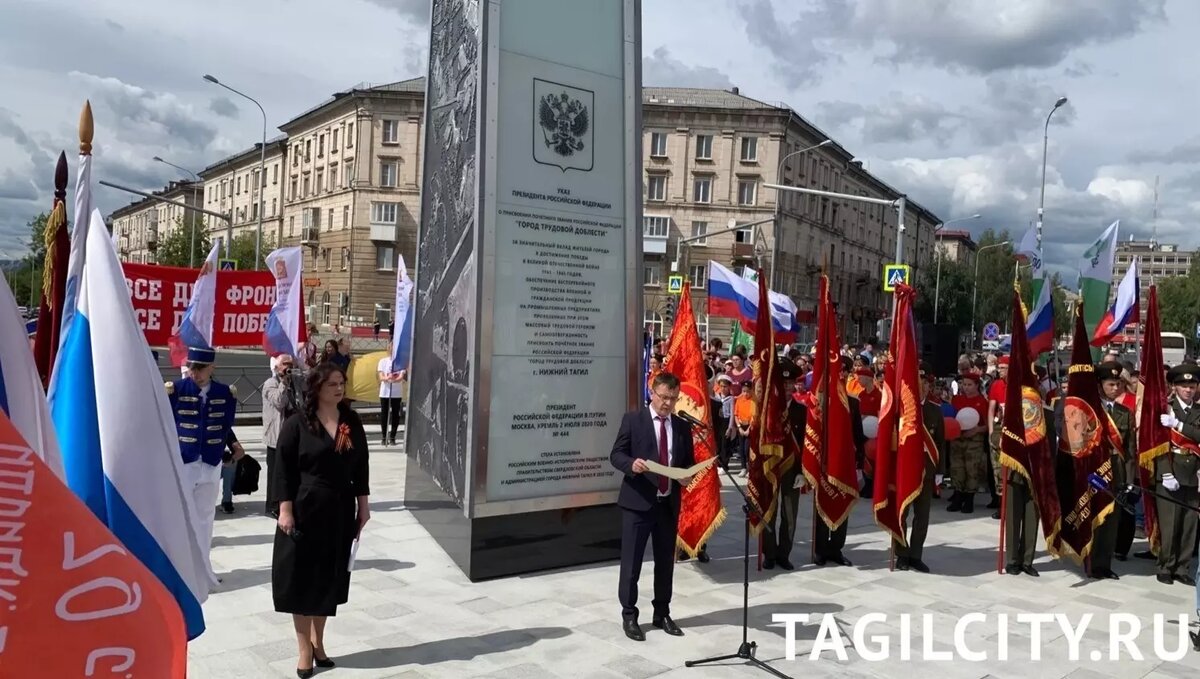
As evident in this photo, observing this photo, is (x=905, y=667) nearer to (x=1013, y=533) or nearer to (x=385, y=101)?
(x=1013, y=533)

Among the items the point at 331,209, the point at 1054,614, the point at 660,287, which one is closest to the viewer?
the point at 1054,614

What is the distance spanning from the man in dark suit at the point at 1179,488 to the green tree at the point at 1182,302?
2298 inches

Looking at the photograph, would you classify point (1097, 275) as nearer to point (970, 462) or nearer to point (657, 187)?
point (970, 462)

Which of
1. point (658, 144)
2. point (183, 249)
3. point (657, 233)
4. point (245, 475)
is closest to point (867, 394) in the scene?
point (245, 475)

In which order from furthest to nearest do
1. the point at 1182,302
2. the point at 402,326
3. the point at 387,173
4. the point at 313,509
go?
the point at 1182,302 → the point at 387,173 → the point at 402,326 → the point at 313,509

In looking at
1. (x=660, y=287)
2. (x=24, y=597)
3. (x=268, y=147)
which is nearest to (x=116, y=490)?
(x=24, y=597)

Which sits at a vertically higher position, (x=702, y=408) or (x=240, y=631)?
(x=702, y=408)

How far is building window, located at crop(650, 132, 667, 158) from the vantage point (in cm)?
5916

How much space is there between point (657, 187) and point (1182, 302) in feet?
125

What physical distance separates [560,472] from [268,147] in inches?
2982

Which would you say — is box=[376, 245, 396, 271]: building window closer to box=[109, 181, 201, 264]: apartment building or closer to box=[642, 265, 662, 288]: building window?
box=[642, 265, 662, 288]: building window

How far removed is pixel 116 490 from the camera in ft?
9.84

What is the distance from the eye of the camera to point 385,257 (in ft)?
205

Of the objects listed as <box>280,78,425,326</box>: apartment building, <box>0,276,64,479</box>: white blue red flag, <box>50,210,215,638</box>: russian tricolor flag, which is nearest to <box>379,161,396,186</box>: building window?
<box>280,78,425,326</box>: apartment building
